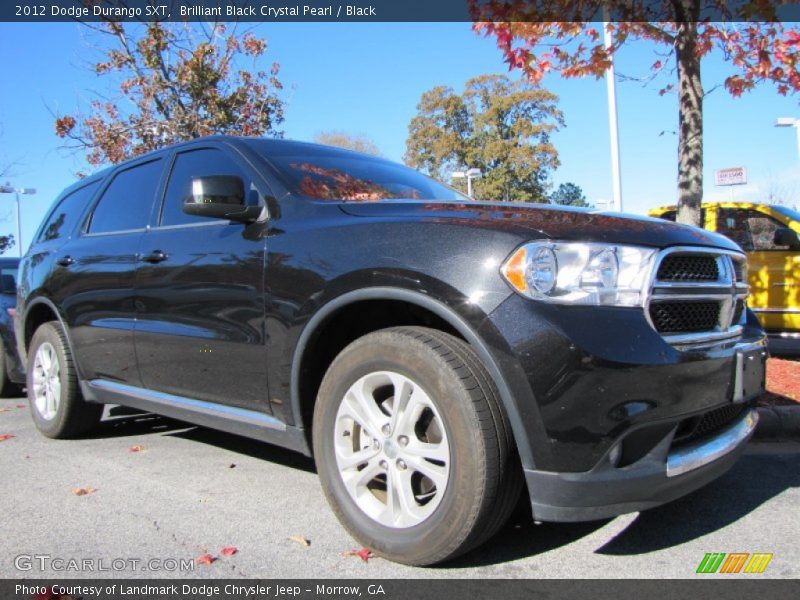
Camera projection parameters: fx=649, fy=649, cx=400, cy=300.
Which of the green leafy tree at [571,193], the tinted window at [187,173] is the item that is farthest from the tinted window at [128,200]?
the green leafy tree at [571,193]

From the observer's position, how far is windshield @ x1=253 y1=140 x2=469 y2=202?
10.7 feet

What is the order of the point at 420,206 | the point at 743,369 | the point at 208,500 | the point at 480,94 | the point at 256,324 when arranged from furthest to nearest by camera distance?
the point at 480,94, the point at 208,500, the point at 256,324, the point at 420,206, the point at 743,369

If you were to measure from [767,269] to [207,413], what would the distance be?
632cm

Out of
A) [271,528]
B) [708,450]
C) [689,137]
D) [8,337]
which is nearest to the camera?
[708,450]

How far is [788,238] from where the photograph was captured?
22.6ft

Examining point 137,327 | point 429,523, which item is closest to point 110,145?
point 137,327

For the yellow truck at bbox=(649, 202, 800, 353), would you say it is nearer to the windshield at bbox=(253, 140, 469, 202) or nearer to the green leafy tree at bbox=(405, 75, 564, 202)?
the windshield at bbox=(253, 140, 469, 202)

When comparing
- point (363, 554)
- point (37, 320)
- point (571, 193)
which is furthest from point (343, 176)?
point (571, 193)

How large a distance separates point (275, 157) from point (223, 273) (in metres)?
0.69

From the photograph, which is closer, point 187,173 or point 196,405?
point 196,405

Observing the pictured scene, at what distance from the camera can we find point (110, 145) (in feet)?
34.6

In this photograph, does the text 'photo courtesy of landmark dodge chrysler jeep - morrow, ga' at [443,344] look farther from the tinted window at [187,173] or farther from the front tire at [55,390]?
the front tire at [55,390]

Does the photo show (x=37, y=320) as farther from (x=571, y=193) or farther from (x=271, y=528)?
(x=571, y=193)

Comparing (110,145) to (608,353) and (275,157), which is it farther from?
(608,353)
